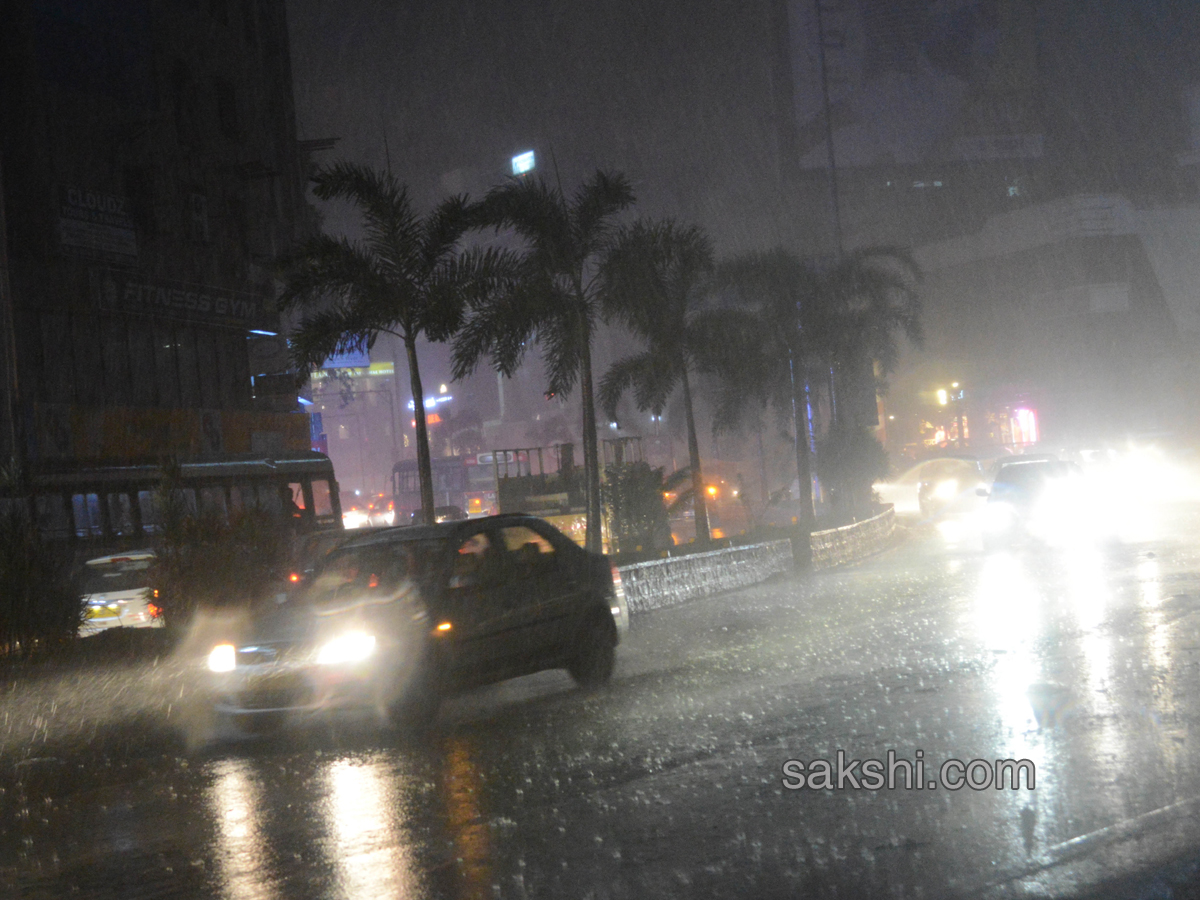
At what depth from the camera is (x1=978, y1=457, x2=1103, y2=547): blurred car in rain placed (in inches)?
867

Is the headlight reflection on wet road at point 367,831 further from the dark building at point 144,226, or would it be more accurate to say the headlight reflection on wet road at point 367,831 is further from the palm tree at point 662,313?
the dark building at point 144,226

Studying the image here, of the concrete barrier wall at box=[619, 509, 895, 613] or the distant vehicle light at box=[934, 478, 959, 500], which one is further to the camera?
the distant vehicle light at box=[934, 478, 959, 500]

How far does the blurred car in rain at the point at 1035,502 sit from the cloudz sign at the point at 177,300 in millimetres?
24891

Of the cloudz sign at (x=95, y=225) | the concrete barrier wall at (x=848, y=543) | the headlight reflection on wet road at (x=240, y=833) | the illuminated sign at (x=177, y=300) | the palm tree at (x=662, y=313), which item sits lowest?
the concrete barrier wall at (x=848, y=543)

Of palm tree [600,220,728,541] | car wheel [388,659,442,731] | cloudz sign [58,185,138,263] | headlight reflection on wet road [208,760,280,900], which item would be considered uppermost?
cloudz sign [58,185,138,263]

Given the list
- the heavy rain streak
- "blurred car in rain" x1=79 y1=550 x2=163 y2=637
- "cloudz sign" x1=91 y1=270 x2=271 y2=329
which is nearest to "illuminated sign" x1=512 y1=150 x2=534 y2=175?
the heavy rain streak

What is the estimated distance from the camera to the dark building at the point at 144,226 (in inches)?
1252

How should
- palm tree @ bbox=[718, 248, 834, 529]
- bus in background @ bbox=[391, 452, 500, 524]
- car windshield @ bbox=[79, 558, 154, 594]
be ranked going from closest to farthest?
car windshield @ bbox=[79, 558, 154, 594]
palm tree @ bbox=[718, 248, 834, 529]
bus in background @ bbox=[391, 452, 500, 524]

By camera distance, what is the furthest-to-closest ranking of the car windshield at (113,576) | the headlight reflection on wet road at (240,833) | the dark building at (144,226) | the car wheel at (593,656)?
the dark building at (144,226) < the car windshield at (113,576) < the car wheel at (593,656) < the headlight reflection on wet road at (240,833)

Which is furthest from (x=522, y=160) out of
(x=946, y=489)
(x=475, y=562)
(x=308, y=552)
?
(x=475, y=562)

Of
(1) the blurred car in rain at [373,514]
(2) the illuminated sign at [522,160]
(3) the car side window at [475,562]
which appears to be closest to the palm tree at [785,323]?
(3) the car side window at [475,562]

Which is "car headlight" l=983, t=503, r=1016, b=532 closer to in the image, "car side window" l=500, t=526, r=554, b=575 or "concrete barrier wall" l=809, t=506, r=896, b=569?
"concrete barrier wall" l=809, t=506, r=896, b=569

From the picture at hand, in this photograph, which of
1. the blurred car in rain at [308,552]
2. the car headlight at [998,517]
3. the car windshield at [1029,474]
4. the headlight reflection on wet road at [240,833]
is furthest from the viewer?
the car windshield at [1029,474]

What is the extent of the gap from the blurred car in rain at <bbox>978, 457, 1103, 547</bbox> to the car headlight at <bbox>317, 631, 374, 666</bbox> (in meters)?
16.2
